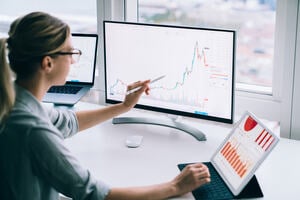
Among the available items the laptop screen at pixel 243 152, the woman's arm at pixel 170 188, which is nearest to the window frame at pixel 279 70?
the laptop screen at pixel 243 152

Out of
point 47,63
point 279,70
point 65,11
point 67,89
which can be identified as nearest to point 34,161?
point 47,63

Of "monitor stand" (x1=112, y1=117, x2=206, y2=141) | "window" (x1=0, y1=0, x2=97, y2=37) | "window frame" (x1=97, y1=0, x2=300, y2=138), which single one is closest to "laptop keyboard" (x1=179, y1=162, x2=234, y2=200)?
"monitor stand" (x1=112, y1=117, x2=206, y2=141)

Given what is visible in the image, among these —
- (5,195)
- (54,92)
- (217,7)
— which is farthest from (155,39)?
(5,195)

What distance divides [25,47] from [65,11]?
1.36 meters

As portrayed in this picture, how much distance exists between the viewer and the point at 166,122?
2131mm

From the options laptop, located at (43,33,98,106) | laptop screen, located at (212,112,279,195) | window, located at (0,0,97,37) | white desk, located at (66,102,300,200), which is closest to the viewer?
laptop screen, located at (212,112,279,195)

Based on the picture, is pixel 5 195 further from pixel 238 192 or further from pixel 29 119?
pixel 238 192

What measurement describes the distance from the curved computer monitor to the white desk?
0.08 meters

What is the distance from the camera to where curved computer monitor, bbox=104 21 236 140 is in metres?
1.88

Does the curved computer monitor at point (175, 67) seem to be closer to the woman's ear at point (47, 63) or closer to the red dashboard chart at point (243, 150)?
the red dashboard chart at point (243, 150)

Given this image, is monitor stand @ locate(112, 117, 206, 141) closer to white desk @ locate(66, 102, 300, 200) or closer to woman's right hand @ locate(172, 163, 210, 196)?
white desk @ locate(66, 102, 300, 200)

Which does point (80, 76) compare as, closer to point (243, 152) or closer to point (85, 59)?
point (85, 59)

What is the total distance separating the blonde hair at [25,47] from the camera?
1.36 m

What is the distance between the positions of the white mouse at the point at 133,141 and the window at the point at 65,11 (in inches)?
32.1
